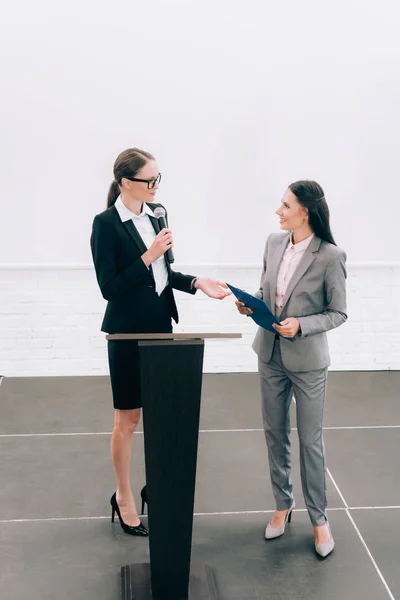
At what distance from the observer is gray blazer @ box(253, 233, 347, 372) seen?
112 inches

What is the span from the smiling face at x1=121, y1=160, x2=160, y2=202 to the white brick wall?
89.7 inches

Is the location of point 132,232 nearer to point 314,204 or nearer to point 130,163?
point 130,163

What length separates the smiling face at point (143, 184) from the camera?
288cm

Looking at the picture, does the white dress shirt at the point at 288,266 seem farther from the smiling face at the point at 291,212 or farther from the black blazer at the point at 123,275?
the black blazer at the point at 123,275

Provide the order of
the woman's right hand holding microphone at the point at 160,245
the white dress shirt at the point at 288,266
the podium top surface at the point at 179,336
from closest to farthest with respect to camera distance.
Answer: the podium top surface at the point at 179,336 < the woman's right hand holding microphone at the point at 160,245 < the white dress shirt at the point at 288,266

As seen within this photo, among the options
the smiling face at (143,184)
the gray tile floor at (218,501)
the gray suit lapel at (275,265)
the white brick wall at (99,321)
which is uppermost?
the smiling face at (143,184)

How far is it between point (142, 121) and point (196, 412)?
2966 millimetres

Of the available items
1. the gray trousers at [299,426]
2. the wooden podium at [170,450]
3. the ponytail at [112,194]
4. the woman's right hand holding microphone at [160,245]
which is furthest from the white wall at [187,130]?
Result: the wooden podium at [170,450]

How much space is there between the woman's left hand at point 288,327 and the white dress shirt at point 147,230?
0.52 metres

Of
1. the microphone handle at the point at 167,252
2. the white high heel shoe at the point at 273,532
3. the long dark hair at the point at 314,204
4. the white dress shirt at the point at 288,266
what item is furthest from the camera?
the white high heel shoe at the point at 273,532

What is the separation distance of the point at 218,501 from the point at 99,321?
6.74 ft

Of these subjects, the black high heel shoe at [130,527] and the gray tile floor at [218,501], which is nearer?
the gray tile floor at [218,501]

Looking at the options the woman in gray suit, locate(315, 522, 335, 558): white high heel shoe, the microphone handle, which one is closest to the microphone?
the microphone handle

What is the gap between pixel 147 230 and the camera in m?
3.01
